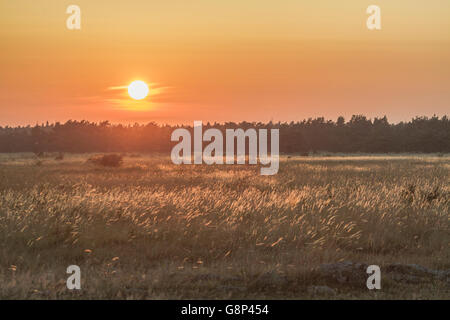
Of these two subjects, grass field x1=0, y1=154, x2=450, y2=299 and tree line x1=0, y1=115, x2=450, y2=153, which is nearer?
grass field x1=0, y1=154, x2=450, y2=299

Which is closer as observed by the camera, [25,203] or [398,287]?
[398,287]

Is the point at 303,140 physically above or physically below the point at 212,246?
above

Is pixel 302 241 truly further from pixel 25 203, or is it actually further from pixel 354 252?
pixel 25 203

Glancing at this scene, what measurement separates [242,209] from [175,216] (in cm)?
201

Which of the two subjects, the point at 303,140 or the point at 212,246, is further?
the point at 303,140

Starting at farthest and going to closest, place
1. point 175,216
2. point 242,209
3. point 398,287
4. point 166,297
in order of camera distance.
→ point 242,209, point 175,216, point 398,287, point 166,297

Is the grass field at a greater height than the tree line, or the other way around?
the tree line

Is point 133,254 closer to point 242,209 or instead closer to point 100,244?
point 100,244

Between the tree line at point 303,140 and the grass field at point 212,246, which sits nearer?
the grass field at point 212,246

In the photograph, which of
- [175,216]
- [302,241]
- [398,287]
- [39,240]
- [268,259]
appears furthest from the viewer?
[175,216]

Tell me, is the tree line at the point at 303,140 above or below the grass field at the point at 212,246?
above

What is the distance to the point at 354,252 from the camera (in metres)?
10.8
